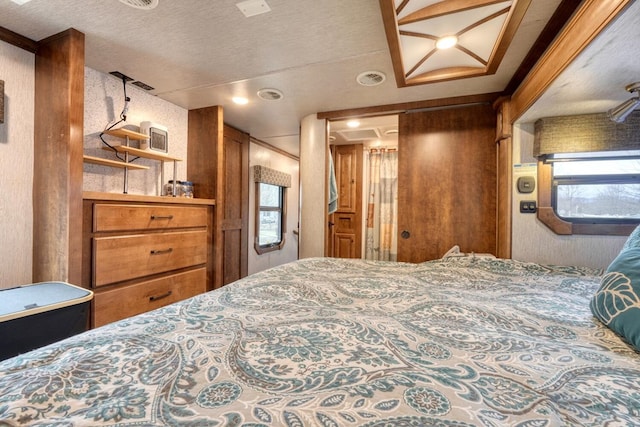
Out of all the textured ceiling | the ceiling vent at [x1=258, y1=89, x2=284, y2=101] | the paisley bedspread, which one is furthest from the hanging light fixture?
the ceiling vent at [x1=258, y1=89, x2=284, y2=101]

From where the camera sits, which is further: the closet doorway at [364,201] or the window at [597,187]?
the closet doorway at [364,201]

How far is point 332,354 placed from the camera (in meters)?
0.58

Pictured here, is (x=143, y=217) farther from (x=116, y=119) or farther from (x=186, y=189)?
(x=116, y=119)

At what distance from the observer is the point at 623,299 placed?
759 millimetres

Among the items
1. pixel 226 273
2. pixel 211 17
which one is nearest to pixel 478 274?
pixel 211 17

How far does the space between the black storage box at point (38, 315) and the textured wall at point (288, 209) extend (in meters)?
2.57

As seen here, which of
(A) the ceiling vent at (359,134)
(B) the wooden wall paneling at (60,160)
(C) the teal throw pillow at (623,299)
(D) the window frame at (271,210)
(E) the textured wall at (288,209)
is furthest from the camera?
(D) the window frame at (271,210)

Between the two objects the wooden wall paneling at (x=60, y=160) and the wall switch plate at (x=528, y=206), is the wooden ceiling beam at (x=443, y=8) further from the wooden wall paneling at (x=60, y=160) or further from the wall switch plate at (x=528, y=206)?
the wooden wall paneling at (x=60, y=160)

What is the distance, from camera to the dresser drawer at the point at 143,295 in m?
1.85

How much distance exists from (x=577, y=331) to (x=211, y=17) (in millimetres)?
2073

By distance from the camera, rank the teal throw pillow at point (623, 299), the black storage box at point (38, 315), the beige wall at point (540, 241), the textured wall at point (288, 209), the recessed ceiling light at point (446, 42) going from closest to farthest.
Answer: the teal throw pillow at point (623, 299) → the black storage box at point (38, 315) → the recessed ceiling light at point (446, 42) → the beige wall at point (540, 241) → the textured wall at point (288, 209)

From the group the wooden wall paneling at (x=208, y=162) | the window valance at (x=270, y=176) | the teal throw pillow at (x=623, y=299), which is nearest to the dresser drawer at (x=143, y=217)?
the wooden wall paneling at (x=208, y=162)

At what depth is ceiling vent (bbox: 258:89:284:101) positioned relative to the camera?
2.46 metres

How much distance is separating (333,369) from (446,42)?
1.82 metres
